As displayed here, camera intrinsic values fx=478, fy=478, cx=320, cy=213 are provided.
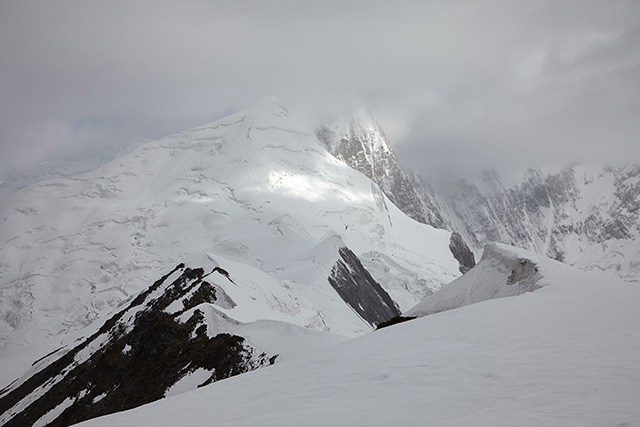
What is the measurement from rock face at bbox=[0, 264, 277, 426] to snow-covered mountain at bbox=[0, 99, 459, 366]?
18.1 meters

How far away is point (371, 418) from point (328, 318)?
59478 mm

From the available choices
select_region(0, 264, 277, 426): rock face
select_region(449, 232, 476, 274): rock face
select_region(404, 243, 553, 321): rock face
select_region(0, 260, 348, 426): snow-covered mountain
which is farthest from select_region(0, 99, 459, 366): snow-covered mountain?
select_region(404, 243, 553, 321): rock face

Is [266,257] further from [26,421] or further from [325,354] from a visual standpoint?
[325,354]

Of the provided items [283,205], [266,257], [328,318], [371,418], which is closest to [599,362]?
[371,418]

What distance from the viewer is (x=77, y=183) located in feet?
557

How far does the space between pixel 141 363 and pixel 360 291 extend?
5564 cm

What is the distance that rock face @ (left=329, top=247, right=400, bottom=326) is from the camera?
83244mm

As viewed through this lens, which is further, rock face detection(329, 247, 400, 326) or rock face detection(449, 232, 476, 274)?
rock face detection(449, 232, 476, 274)

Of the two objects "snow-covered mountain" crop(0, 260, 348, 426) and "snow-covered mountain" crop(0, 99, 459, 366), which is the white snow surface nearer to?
"snow-covered mountain" crop(0, 260, 348, 426)

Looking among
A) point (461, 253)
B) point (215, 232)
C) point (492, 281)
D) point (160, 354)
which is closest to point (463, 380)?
point (492, 281)

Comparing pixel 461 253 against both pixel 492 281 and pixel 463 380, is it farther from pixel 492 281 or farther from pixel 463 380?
pixel 463 380

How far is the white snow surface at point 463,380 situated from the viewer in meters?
6.89

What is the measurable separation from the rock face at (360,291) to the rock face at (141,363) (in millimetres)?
33208

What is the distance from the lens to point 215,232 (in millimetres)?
127500
